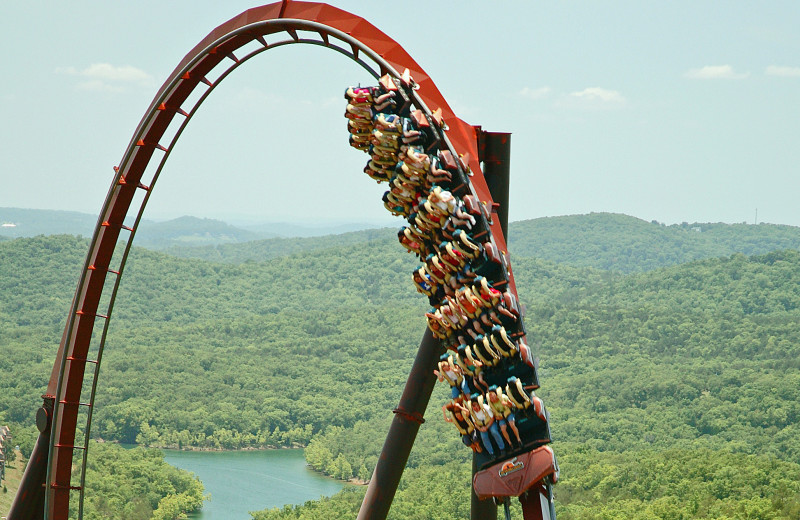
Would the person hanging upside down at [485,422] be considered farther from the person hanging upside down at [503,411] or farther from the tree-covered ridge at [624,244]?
the tree-covered ridge at [624,244]

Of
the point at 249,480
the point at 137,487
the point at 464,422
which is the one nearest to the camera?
the point at 464,422

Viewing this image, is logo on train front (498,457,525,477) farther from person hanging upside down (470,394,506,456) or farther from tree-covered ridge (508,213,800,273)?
tree-covered ridge (508,213,800,273)

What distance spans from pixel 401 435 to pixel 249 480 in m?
58.8

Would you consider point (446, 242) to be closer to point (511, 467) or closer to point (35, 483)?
point (511, 467)

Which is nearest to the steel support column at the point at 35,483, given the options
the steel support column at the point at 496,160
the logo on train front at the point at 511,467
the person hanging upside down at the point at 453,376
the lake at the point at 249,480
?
the steel support column at the point at 496,160

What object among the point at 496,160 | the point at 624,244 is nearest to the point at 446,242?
the point at 496,160

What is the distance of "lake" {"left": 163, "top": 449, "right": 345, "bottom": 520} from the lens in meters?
59.6

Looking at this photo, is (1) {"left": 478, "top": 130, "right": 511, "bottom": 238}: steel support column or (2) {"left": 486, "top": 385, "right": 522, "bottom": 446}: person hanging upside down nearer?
(2) {"left": 486, "top": 385, "right": 522, "bottom": 446}: person hanging upside down

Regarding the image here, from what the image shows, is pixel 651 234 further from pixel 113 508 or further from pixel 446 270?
pixel 446 270

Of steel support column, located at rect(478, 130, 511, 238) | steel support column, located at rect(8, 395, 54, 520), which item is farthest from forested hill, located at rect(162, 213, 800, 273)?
steel support column, located at rect(478, 130, 511, 238)

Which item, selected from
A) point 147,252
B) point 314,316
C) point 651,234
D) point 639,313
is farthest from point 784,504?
point 651,234

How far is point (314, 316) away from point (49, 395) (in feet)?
325

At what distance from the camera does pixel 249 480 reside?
65875 mm

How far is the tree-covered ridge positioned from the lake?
11528cm
